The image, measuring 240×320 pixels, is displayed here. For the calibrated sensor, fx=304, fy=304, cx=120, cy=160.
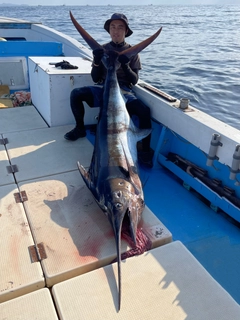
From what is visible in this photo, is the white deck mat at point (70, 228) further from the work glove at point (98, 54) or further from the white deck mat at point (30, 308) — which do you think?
the work glove at point (98, 54)

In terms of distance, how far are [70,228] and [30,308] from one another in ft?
2.23

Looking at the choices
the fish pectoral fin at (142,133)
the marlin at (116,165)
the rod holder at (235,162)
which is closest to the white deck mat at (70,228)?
the marlin at (116,165)

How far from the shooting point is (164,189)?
3.23m

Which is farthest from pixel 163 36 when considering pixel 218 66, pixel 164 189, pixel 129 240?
pixel 129 240

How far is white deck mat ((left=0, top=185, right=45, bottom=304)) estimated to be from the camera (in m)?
1.76

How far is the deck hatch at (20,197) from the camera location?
249cm

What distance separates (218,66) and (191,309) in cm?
1173

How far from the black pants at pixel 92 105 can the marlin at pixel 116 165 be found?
0.74ft

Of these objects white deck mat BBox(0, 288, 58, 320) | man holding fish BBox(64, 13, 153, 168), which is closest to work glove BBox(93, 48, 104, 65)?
man holding fish BBox(64, 13, 153, 168)

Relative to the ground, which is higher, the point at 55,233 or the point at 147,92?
the point at 147,92

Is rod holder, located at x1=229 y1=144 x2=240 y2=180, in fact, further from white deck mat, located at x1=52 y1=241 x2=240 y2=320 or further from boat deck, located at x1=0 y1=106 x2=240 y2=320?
white deck mat, located at x1=52 y1=241 x2=240 y2=320

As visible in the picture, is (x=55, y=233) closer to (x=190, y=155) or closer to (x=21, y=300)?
(x=21, y=300)

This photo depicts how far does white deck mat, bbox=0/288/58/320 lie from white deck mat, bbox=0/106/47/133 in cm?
248

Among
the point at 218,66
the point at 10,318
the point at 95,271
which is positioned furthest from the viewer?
the point at 218,66
